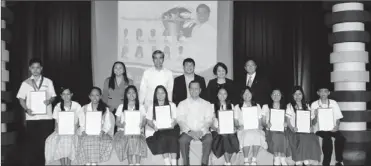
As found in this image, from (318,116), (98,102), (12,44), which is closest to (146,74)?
(98,102)

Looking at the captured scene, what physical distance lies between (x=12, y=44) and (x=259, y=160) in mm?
4131

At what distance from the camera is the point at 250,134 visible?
4.30 m

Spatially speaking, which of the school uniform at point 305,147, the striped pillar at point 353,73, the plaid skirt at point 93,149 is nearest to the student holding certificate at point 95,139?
the plaid skirt at point 93,149

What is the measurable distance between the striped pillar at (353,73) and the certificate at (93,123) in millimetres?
3406

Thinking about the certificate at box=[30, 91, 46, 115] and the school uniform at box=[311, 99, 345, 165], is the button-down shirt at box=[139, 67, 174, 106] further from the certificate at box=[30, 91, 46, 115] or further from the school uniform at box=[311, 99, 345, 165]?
the school uniform at box=[311, 99, 345, 165]

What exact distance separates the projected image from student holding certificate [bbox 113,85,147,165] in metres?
1.85

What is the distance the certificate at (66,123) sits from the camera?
166 inches

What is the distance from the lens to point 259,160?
4492 millimetres

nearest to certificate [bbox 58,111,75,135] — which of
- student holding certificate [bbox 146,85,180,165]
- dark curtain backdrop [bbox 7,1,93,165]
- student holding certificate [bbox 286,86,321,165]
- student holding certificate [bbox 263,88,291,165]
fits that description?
student holding certificate [bbox 146,85,180,165]

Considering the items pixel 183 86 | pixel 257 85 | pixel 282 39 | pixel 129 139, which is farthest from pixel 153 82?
pixel 282 39

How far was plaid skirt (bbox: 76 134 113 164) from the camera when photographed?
4215 millimetres

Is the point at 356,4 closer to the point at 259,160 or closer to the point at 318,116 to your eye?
the point at 318,116

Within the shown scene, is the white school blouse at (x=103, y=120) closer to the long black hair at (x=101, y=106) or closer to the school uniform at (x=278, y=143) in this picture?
the long black hair at (x=101, y=106)

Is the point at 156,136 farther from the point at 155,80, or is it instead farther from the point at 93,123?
the point at 155,80
